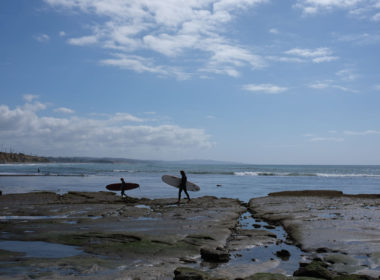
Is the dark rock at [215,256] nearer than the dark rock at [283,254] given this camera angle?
Yes

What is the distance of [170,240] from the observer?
10.5m

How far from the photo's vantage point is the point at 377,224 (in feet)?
43.9

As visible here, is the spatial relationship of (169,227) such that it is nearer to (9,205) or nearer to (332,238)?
(332,238)

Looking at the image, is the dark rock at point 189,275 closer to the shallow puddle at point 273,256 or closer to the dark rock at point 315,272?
the shallow puddle at point 273,256

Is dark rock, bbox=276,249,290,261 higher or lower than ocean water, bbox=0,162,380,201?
higher

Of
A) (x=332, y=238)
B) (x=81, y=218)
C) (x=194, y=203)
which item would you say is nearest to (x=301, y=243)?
(x=332, y=238)

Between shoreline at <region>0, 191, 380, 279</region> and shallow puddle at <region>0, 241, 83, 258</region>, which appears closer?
shoreline at <region>0, 191, 380, 279</region>

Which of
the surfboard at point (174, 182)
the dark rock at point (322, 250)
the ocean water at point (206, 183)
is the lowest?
the ocean water at point (206, 183)

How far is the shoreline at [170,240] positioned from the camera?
7.70m

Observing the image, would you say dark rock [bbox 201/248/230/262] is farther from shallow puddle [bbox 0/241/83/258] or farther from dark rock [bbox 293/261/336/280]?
shallow puddle [bbox 0/241/83/258]

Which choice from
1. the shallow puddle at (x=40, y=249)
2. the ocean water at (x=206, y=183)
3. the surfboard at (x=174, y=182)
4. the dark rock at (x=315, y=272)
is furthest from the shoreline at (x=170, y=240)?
the ocean water at (x=206, y=183)

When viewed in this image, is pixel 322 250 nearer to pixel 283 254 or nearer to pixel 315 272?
pixel 283 254

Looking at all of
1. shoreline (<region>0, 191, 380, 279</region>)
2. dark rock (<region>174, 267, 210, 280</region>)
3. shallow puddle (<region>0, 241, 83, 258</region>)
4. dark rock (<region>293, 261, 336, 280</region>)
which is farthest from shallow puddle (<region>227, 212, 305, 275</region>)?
shallow puddle (<region>0, 241, 83, 258</region>)

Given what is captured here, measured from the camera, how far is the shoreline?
25.3 ft
